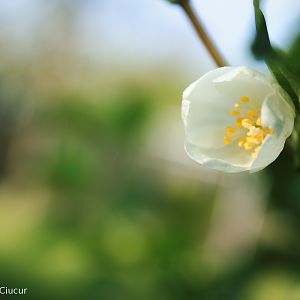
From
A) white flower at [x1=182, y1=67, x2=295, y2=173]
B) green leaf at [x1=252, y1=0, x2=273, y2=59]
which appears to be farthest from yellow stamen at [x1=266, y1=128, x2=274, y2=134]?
green leaf at [x1=252, y1=0, x2=273, y2=59]

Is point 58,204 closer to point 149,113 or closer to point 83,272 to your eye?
point 83,272

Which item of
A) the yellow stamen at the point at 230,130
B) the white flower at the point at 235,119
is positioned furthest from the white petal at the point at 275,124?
the yellow stamen at the point at 230,130

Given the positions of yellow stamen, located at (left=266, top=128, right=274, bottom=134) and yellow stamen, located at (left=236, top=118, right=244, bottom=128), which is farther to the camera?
yellow stamen, located at (left=236, top=118, right=244, bottom=128)

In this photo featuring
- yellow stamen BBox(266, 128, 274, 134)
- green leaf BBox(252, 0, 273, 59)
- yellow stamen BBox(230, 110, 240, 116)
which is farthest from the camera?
yellow stamen BBox(230, 110, 240, 116)

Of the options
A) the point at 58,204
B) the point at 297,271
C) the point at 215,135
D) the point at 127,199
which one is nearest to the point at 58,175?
the point at 58,204

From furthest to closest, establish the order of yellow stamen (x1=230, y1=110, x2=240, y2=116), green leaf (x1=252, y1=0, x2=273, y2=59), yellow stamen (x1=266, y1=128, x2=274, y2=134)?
yellow stamen (x1=230, y1=110, x2=240, y2=116)
yellow stamen (x1=266, y1=128, x2=274, y2=134)
green leaf (x1=252, y1=0, x2=273, y2=59)

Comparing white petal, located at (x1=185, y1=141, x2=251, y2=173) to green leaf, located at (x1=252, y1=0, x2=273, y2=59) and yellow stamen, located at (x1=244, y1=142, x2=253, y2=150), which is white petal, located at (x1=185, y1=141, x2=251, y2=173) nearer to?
yellow stamen, located at (x1=244, y1=142, x2=253, y2=150)

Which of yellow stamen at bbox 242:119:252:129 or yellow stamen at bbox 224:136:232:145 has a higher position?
yellow stamen at bbox 242:119:252:129
